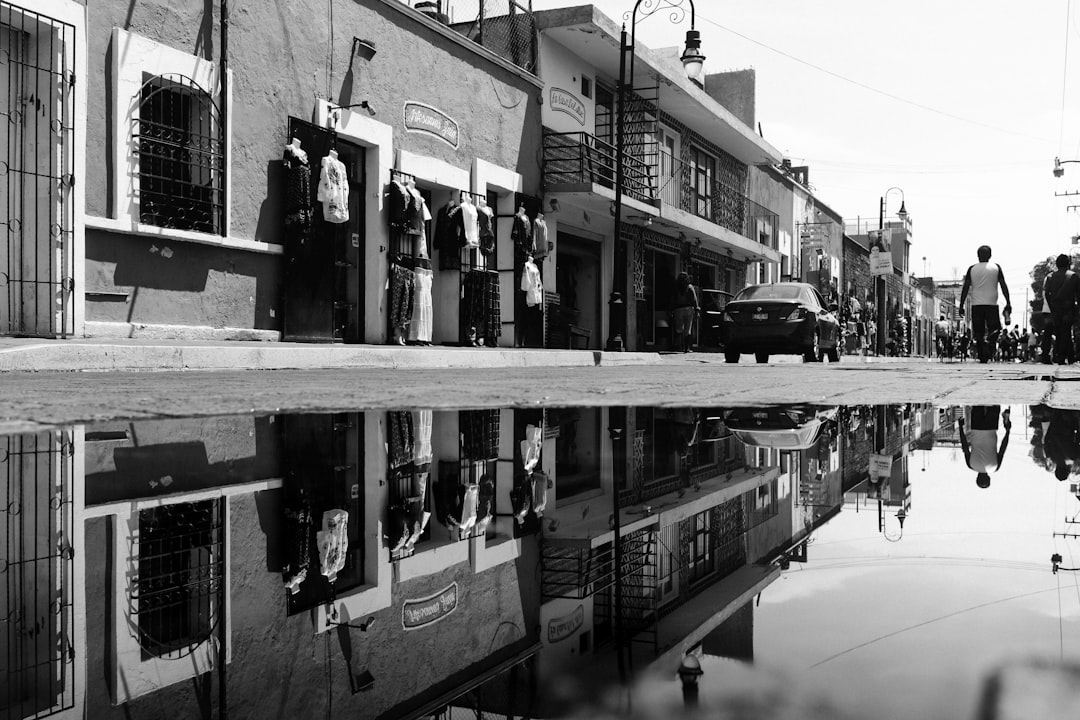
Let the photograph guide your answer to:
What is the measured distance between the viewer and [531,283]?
62.5 feet

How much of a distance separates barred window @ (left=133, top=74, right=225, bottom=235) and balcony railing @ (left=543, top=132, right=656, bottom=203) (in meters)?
9.51

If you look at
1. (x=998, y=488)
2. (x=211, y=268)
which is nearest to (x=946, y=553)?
(x=998, y=488)

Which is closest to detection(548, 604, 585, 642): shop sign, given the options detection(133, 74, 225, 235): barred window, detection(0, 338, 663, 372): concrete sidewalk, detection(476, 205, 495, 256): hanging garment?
detection(0, 338, 663, 372): concrete sidewalk

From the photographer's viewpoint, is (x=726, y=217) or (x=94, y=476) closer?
(x=94, y=476)

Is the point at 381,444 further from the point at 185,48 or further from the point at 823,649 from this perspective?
the point at 185,48

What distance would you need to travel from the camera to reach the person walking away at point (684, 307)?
25875 millimetres

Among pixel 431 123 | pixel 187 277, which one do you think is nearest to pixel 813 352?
pixel 431 123

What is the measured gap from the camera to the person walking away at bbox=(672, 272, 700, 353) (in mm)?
25875

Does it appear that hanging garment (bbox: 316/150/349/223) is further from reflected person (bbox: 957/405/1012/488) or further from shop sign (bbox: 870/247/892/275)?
shop sign (bbox: 870/247/892/275)

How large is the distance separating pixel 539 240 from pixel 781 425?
50.0 feet

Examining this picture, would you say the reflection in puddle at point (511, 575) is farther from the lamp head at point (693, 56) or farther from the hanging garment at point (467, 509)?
the lamp head at point (693, 56)

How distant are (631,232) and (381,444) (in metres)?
22.0

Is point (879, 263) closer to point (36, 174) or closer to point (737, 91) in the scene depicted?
point (737, 91)

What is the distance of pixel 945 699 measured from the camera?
1.00 m
